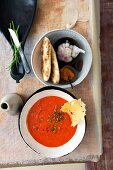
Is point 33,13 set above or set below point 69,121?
above

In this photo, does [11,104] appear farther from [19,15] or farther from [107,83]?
[107,83]

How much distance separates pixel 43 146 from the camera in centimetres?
92

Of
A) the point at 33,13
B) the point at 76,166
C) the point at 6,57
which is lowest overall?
the point at 76,166

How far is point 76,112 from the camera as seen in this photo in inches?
34.6

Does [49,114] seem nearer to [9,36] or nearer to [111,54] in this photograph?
[9,36]

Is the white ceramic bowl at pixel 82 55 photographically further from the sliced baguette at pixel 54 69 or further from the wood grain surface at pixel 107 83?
the wood grain surface at pixel 107 83

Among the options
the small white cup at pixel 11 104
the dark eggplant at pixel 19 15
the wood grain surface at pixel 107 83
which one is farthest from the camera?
the wood grain surface at pixel 107 83

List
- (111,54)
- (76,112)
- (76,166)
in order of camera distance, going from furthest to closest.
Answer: (111,54), (76,166), (76,112)

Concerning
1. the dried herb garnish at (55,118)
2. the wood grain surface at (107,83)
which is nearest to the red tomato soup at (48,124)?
the dried herb garnish at (55,118)

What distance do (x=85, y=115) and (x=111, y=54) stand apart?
641 millimetres

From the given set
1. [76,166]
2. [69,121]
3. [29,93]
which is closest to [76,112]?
[69,121]

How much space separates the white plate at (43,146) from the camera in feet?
2.97

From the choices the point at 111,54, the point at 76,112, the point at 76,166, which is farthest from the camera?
the point at 111,54

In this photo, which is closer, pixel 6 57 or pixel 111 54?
pixel 6 57
